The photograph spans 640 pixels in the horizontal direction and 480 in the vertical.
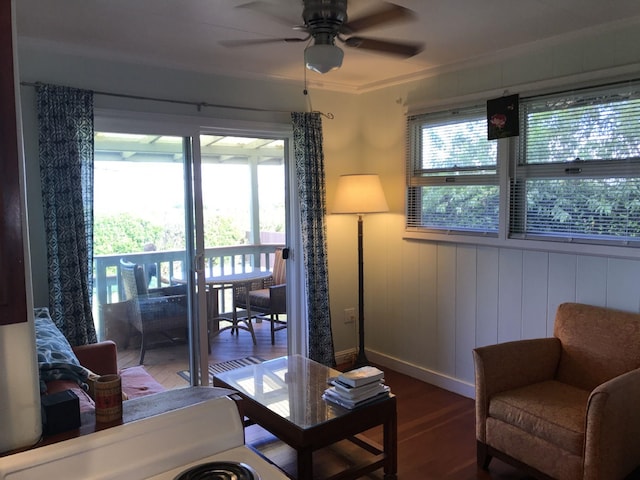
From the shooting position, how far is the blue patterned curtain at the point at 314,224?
4090 mm

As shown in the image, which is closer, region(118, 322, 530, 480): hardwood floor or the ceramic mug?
the ceramic mug

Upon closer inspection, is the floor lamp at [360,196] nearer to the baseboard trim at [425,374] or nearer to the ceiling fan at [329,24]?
the baseboard trim at [425,374]

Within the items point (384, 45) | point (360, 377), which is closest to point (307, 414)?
point (360, 377)

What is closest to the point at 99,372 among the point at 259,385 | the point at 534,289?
the point at 259,385

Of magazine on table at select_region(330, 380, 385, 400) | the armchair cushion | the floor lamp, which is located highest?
the floor lamp

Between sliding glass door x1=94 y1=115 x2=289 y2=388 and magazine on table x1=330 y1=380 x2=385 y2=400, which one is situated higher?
sliding glass door x1=94 y1=115 x2=289 y2=388

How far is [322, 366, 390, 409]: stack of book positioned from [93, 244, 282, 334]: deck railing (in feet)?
5.34

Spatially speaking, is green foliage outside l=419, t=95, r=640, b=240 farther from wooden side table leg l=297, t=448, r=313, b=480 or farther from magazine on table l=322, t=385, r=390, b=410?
wooden side table leg l=297, t=448, r=313, b=480

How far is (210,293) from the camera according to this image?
13.3 ft

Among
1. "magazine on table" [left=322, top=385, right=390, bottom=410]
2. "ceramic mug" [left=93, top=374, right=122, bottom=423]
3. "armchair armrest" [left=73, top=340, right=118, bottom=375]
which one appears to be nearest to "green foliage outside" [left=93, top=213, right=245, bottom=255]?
"armchair armrest" [left=73, top=340, right=118, bottom=375]

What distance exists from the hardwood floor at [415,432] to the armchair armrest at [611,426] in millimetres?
580

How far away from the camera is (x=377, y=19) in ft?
7.33

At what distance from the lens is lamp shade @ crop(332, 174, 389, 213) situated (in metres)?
3.95

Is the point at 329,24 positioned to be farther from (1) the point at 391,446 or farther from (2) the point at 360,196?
(1) the point at 391,446
